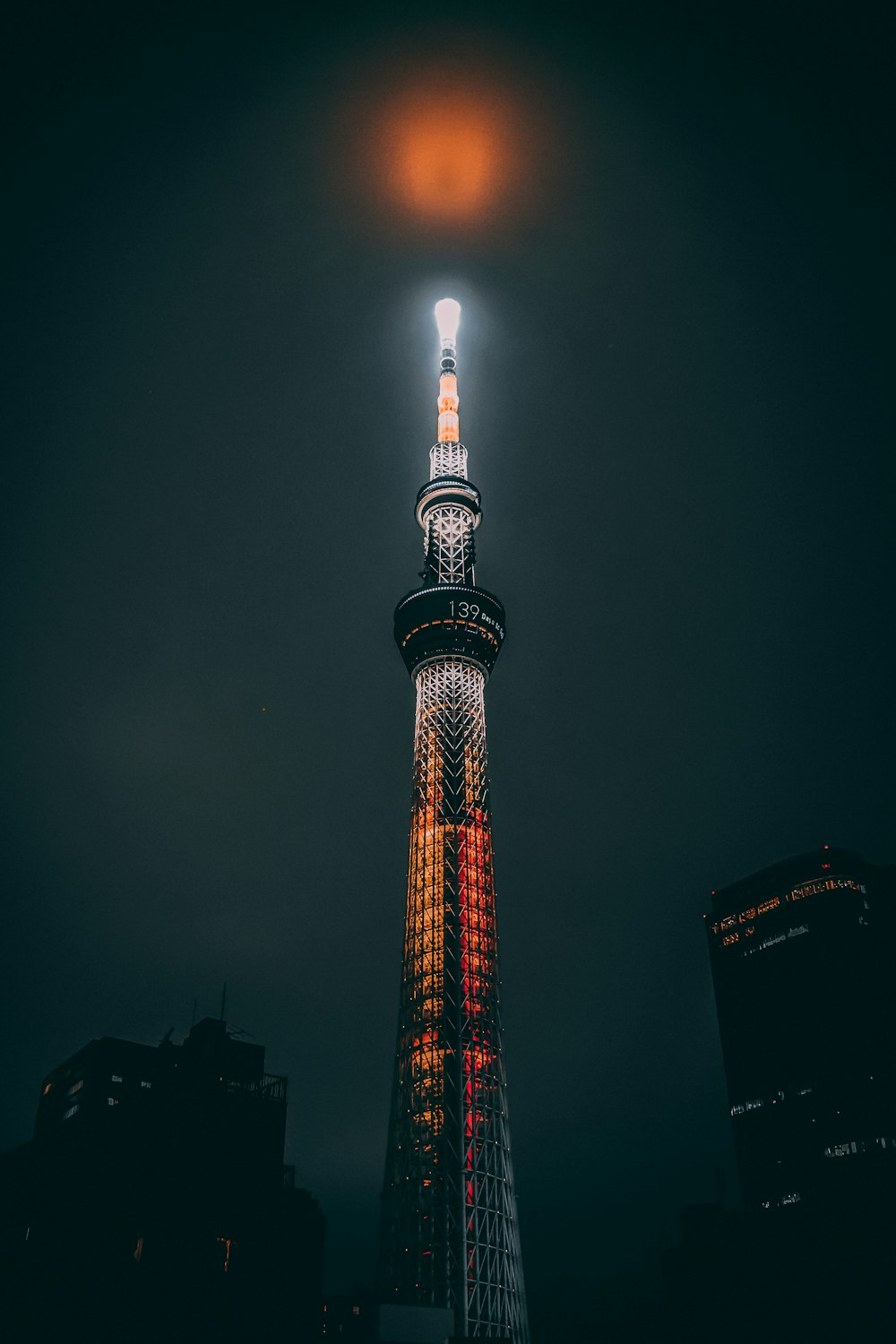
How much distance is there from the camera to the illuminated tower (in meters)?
72.9

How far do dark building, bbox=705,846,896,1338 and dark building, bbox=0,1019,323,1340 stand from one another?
51793mm

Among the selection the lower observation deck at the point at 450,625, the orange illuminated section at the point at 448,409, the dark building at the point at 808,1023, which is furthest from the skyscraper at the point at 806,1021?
the orange illuminated section at the point at 448,409

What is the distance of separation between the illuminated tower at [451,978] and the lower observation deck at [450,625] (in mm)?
132

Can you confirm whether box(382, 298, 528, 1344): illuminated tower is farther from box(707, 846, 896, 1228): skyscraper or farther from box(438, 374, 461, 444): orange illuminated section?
box(707, 846, 896, 1228): skyscraper

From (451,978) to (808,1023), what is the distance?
2475 inches

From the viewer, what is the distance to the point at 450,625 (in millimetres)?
98250

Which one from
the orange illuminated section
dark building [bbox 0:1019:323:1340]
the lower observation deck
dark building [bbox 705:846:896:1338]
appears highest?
the orange illuminated section

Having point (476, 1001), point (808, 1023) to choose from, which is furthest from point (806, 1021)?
point (476, 1001)

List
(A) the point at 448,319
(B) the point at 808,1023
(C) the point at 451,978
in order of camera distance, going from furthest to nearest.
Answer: (B) the point at 808,1023 → (A) the point at 448,319 → (C) the point at 451,978

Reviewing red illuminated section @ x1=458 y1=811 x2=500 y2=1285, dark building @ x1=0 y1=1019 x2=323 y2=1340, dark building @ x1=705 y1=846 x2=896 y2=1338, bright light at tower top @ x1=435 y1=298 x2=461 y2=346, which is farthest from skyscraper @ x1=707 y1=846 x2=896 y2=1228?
bright light at tower top @ x1=435 y1=298 x2=461 y2=346

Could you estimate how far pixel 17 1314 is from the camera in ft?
183

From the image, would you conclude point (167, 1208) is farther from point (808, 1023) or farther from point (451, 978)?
point (808, 1023)

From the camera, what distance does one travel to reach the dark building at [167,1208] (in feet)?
196

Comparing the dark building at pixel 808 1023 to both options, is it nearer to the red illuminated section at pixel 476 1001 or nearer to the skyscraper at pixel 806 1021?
the skyscraper at pixel 806 1021
